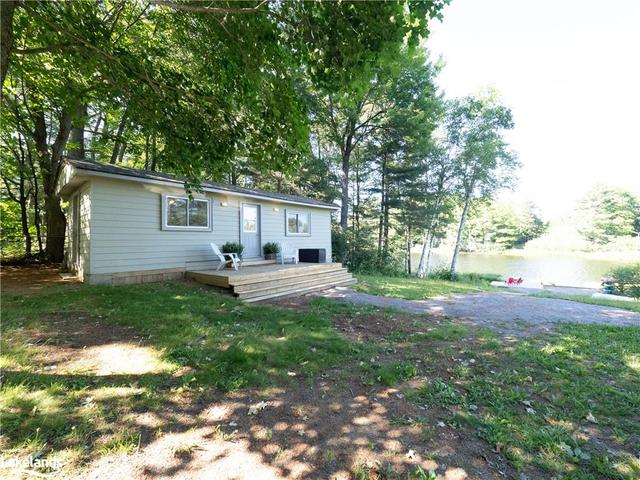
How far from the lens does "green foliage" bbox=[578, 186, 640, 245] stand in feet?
128

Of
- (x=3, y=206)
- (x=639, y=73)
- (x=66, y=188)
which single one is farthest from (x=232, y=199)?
(x=639, y=73)

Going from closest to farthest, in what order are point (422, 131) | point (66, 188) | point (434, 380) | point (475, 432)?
point (475, 432) < point (434, 380) < point (66, 188) < point (422, 131)

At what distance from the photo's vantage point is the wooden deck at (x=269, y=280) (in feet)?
22.9

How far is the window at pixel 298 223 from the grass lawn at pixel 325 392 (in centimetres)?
741

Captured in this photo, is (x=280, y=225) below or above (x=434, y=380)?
above

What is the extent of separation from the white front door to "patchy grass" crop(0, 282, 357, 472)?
14.0 feet

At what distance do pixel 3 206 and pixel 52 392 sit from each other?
17.1 metres

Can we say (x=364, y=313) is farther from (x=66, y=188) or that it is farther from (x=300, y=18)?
(x=66, y=188)

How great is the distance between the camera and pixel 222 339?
13.0 ft

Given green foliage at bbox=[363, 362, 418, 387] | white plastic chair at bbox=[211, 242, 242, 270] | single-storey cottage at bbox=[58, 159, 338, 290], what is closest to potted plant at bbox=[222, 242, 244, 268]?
white plastic chair at bbox=[211, 242, 242, 270]

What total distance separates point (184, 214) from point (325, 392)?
23.6 feet

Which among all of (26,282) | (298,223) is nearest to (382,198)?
(298,223)

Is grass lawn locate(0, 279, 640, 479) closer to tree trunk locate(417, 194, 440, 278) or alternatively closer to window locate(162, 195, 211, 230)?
window locate(162, 195, 211, 230)

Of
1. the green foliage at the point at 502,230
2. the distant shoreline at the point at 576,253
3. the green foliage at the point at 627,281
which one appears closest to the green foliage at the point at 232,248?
the green foliage at the point at 627,281
